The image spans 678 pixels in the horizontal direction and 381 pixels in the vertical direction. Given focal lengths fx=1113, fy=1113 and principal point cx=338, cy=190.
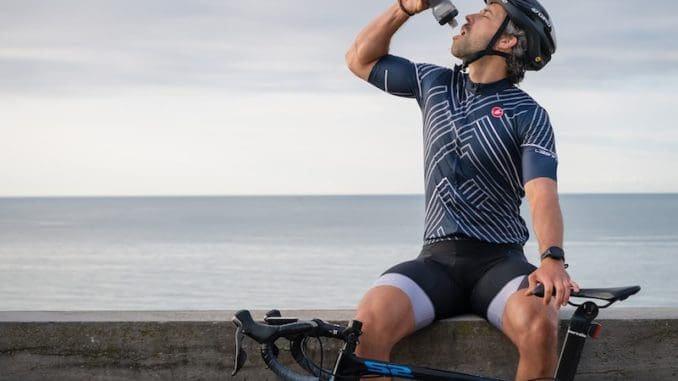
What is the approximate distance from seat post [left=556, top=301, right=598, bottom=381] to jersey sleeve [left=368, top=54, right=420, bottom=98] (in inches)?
59.4

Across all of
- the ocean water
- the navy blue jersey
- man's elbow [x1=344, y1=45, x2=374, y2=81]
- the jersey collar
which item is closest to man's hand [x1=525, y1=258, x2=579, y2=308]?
the navy blue jersey

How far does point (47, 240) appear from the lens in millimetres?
69000

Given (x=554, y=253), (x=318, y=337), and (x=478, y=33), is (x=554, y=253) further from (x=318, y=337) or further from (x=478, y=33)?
(x=478, y=33)

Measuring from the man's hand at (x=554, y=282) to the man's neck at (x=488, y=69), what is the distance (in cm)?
126

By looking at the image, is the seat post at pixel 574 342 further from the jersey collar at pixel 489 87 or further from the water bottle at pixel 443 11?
the water bottle at pixel 443 11

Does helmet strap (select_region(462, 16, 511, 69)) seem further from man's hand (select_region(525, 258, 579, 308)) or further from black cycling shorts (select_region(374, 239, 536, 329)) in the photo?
man's hand (select_region(525, 258, 579, 308))

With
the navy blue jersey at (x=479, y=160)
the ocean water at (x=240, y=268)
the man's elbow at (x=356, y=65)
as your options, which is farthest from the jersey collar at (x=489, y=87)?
the ocean water at (x=240, y=268)

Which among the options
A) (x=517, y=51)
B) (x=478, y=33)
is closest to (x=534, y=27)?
(x=517, y=51)

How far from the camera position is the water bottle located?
4957mm

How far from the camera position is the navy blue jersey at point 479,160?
503 centimetres

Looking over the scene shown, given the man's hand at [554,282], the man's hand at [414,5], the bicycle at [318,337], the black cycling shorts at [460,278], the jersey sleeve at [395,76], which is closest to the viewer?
the bicycle at [318,337]

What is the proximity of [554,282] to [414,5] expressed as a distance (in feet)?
5.19

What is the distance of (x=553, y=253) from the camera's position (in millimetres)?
4297

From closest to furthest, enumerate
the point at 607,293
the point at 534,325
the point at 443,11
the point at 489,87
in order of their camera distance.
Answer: the point at 607,293, the point at 534,325, the point at 443,11, the point at 489,87
